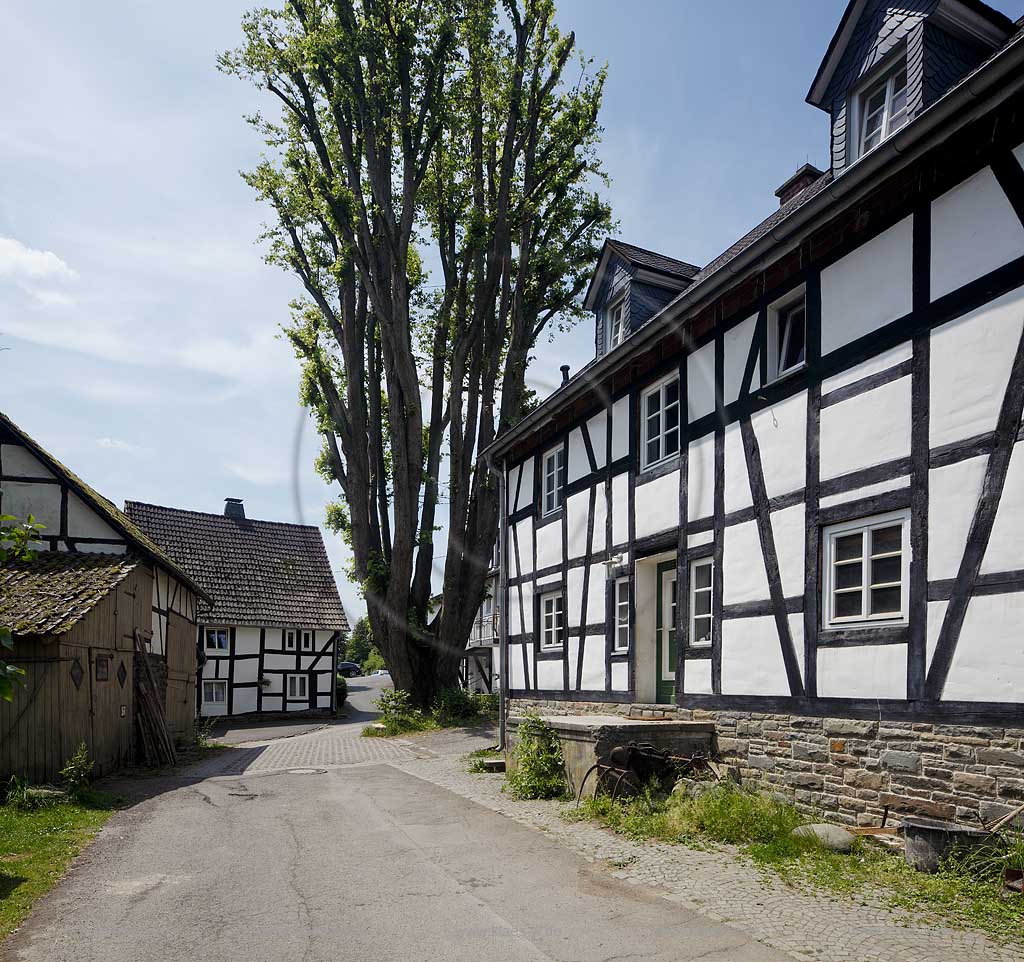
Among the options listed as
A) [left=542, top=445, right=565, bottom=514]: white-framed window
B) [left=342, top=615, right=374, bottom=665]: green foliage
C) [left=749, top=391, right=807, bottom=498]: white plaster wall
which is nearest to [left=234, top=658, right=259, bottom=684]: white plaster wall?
[left=542, top=445, right=565, bottom=514]: white-framed window

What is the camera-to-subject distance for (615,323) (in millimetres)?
15680

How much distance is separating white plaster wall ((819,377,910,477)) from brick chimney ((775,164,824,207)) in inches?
278

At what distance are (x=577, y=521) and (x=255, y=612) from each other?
18962mm

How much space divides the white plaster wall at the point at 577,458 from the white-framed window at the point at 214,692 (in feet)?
62.8

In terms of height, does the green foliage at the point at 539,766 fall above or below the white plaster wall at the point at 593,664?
below

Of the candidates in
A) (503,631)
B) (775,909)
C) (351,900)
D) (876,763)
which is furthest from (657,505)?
(351,900)

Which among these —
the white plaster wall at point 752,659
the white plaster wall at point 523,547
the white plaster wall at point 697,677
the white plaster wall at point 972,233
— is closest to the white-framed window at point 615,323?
the white plaster wall at point 523,547

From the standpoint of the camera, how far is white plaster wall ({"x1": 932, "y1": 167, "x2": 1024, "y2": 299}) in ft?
24.2

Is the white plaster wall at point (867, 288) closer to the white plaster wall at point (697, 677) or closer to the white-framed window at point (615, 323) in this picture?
the white plaster wall at point (697, 677)

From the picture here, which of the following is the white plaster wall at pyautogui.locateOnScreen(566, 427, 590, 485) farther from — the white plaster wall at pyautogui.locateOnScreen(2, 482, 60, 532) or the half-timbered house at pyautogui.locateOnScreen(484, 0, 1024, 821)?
the white plaster wall at pyautogui.locateOnScreen(2, 482, 60, 532)

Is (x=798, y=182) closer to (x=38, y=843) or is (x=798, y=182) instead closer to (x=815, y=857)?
(x=815, y=857)

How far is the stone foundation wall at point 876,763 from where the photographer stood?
22.8 feet

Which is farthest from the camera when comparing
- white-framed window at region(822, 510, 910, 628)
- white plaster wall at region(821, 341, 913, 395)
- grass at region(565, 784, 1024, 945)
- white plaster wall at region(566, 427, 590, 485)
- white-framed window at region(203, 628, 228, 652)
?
white-framed window at region(203, 628, 228, 652)

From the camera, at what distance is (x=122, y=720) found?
634 inches
